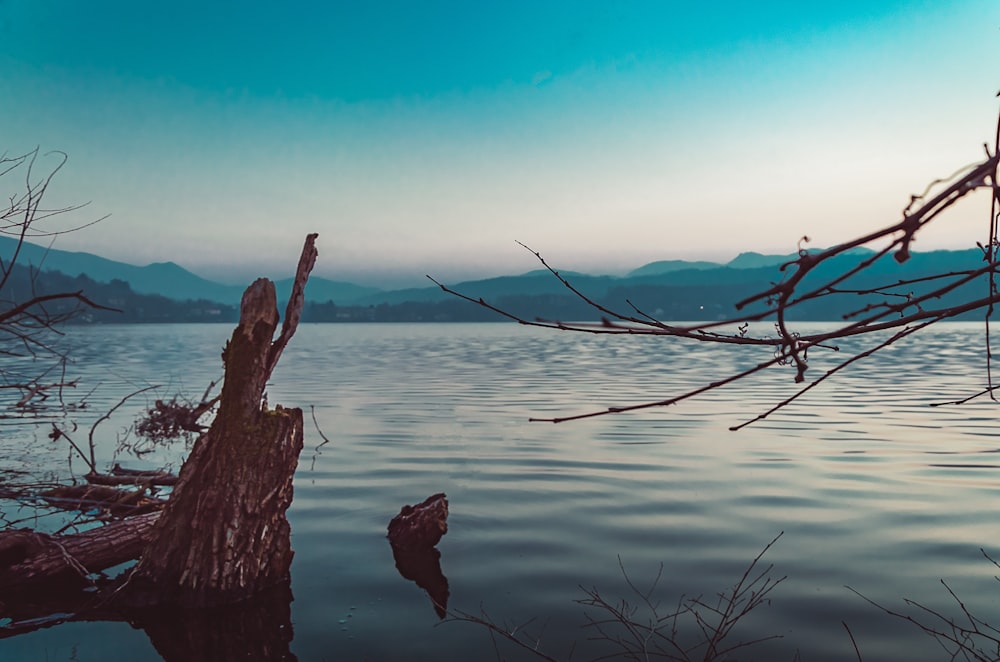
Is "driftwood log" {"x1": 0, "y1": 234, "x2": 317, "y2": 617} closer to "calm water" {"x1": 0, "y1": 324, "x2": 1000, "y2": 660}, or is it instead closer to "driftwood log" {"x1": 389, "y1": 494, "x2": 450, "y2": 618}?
"calm water" {"x1": 0, "y1": 324, "x2": 1000, "y2": 660}

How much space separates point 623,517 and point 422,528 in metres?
3.69

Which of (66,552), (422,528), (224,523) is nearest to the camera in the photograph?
(224,523)

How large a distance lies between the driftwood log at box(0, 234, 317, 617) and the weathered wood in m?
0.01

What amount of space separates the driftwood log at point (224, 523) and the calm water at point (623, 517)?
0.65m

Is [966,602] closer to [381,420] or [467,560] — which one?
[467,560]

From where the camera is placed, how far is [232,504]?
25.1ft

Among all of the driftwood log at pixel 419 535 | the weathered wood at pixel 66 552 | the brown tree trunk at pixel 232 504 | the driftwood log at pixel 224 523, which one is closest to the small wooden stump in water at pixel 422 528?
the driftwood log at pixel 419 535

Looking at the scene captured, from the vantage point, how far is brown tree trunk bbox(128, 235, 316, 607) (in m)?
7.64

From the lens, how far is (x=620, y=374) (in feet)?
141

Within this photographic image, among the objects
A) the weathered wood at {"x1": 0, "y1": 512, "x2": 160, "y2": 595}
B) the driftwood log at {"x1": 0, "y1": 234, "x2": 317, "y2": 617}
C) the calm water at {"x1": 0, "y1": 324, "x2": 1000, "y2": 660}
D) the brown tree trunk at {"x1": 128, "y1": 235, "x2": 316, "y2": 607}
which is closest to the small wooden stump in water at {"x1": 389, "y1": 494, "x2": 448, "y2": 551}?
the calm water at {"x1": 0, "y1": 324, "x2": 1000, "y2": 660}

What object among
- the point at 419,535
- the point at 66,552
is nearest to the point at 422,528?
the point at 419,535

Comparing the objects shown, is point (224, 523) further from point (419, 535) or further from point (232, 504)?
point (419, 535)

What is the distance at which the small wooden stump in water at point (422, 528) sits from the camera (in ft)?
34.2

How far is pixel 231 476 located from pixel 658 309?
17650 cm
